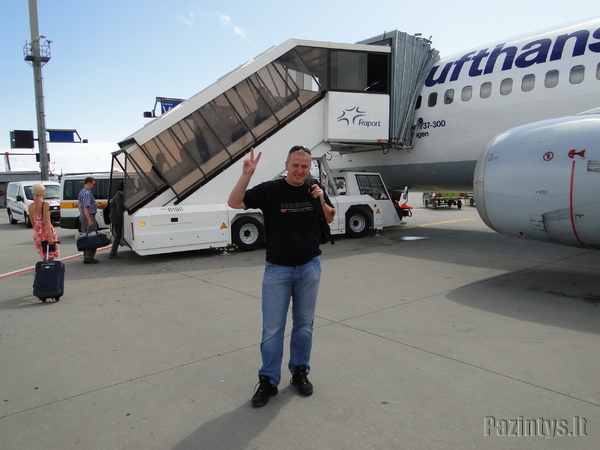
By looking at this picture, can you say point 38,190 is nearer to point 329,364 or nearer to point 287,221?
point 287,221

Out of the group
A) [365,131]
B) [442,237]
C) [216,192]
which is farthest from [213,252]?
[442,237]

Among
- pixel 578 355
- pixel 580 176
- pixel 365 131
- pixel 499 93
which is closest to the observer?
pixel 578 355

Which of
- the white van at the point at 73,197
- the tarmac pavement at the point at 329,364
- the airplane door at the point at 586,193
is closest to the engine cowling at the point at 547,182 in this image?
the airplane door at the point at 586,193

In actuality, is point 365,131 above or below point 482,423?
above

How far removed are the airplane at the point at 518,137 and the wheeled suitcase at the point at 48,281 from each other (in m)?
6.62

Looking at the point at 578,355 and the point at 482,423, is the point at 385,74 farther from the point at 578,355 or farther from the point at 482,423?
the point at 482,423

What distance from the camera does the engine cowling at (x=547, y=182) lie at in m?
5.74

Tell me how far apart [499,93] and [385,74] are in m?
3.06

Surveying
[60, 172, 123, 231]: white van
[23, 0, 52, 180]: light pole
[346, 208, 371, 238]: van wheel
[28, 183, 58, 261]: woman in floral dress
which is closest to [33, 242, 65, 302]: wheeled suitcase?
[28, 183, 58, 261]: woman in floral dress

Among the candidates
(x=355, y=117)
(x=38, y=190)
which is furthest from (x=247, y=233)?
(x=38, y=190)

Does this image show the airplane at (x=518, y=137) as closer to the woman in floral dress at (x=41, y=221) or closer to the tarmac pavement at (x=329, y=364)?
the tarmac pavement at (x=329, y=364)

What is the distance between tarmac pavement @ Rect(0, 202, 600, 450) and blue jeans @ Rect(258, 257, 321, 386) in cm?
34

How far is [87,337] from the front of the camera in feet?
16.1

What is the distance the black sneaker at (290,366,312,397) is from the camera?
3438 mm
